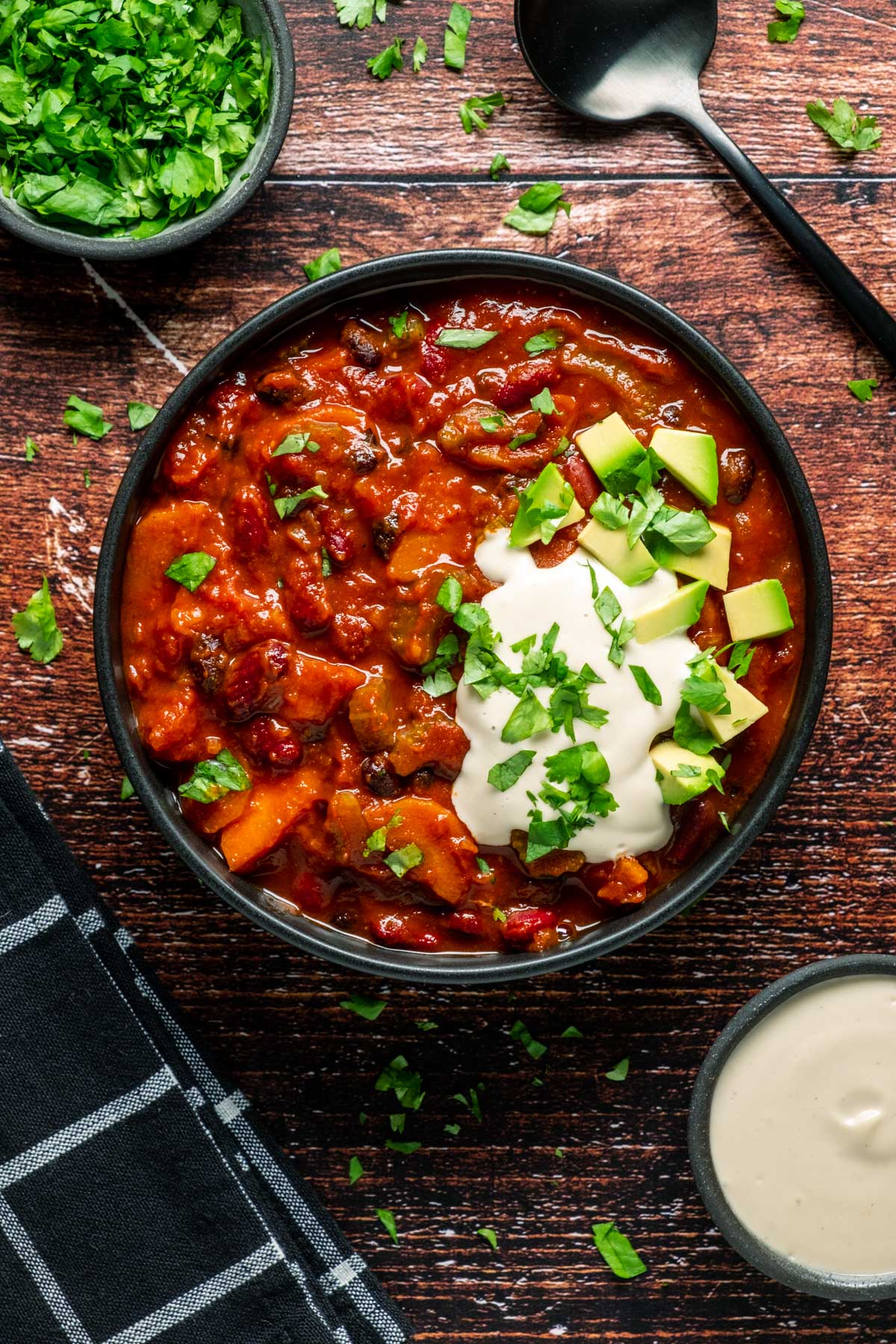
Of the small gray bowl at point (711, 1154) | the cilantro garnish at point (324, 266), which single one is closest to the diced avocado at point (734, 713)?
the small gray bowl at point (711, 1154)

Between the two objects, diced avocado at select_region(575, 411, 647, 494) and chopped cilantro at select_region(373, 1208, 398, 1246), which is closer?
diced avocado at select_region(575, 411, 647, 494)

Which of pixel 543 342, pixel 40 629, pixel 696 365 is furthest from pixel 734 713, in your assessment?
pixel 40 629

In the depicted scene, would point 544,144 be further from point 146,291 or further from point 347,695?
point 347,695

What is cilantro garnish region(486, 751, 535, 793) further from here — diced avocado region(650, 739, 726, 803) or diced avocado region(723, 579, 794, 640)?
diced avocado region(723, 579, 794, 640)

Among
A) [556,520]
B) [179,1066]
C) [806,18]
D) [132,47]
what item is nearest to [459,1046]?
[179,1066]

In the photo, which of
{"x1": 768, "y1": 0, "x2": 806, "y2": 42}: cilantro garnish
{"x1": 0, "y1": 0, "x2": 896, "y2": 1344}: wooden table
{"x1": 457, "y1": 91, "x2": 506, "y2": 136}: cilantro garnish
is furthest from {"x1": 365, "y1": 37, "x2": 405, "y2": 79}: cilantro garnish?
{"x1": 768, "y1": 0, "x2": 806, "y2": 42}: cilantro garnish

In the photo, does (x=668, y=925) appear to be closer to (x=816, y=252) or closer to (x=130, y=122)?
(x=816, y=252)
